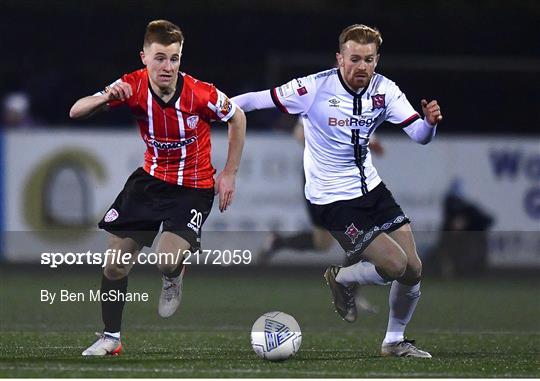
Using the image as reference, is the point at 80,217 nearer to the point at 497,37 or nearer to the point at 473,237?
the point at 473,237

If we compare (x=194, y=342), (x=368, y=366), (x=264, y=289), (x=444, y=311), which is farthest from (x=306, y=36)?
(x=368, y=366)

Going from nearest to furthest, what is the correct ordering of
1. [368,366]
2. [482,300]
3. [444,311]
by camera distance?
[368,366]
[444,311]
[482,300]

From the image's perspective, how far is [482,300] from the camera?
1409 cm

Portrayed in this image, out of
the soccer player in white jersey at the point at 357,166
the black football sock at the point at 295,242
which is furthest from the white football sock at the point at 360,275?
the black football sock at the point at 295,242

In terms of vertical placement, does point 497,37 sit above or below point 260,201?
above

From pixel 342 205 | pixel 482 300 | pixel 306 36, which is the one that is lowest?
pixel 482 300

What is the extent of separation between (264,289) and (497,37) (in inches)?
286

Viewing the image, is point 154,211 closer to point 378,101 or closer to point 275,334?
point 275,334

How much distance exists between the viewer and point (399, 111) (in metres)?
9.21

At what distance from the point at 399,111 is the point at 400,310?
137 cm

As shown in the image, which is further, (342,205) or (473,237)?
(473,237)

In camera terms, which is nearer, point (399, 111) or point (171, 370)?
point (171, 370)

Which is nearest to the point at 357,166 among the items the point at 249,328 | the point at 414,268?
the point at 414,268

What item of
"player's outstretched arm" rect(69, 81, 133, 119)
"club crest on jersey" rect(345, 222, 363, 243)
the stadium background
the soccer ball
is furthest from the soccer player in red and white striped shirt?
the stadium background
